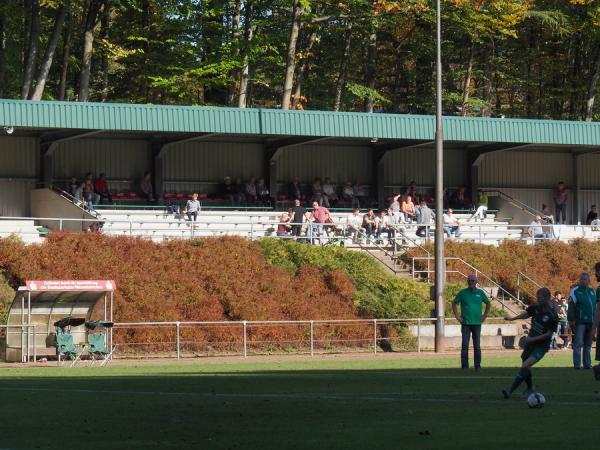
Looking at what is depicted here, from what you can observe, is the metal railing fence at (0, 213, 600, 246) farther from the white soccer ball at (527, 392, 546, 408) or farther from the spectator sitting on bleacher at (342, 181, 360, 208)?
the white soccer ball at (527, 392, 546, 408)

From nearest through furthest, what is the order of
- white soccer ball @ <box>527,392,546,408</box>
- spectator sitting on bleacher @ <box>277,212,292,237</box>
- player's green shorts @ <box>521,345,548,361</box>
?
1. white soccer ball @ <box>527,392,546,408</box>
2. player's green shorts @ <box>521,345,548,361</box>
3. spectator sitting on bleacher @ <box>277,212,292,237</box>

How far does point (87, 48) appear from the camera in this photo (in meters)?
51.8

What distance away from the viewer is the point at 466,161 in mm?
53625

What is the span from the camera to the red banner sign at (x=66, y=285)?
91.7 ft

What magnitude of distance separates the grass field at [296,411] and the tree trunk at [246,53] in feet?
107

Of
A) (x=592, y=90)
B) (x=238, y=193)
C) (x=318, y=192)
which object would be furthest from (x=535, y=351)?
(x=592, y=90)

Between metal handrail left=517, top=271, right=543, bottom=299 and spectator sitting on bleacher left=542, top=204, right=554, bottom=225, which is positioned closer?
metal handrail left=517, top=271, right=543, bottom=299

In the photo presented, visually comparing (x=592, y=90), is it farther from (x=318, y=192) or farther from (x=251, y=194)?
(x=251, y=194)

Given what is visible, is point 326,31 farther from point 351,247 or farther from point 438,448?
point 438,448

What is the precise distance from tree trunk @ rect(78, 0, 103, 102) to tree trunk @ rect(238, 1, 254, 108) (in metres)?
6.52

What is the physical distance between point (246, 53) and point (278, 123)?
10.1 metres

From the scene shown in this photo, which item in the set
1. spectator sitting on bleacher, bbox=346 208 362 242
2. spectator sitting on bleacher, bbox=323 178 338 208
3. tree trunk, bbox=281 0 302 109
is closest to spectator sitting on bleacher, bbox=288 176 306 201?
spectator sitting on bleacher, bbox=323 178 338 208

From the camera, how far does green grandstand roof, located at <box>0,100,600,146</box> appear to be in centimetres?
4197

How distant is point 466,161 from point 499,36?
1007cm
